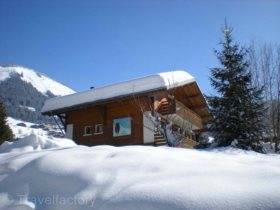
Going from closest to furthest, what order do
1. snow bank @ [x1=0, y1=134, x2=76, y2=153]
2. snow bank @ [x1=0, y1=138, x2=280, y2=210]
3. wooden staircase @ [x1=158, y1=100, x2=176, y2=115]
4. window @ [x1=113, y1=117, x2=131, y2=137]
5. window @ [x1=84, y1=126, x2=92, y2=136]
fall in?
1. snow bank @ [x1=0, y1=138, x2=280, y2=210]
2. snow bank @ [x1=0, y1=134, x2=76, y2=153]
3. wooden staircase @ [x1=158, y1=100, x2=176, y2=115]
4. window @ [x1=113, y1=117, x2=131, y2=137]
5. window @ [x1=84, y1=126, x2=92, y2=136]

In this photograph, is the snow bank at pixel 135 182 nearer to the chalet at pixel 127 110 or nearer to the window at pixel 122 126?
→ the chalet at pixel 127 110

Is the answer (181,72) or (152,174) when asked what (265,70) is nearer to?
(181,72)

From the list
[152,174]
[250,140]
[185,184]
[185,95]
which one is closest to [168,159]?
[152,174]

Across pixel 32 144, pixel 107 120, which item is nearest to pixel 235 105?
pixel 107 120

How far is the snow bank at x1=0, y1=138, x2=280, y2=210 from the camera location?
3.49 m

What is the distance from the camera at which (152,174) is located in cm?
434

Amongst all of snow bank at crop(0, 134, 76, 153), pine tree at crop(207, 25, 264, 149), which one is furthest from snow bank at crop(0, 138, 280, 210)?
pine tree at crop(207, 25, 264, 149)

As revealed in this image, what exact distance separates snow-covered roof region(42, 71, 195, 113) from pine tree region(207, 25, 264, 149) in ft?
6.58

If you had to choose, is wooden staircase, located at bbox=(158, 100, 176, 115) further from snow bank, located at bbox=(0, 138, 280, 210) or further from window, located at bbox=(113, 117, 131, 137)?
snow bank, located at bbox=(0, 138, 280, 210)

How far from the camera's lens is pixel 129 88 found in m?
18.9

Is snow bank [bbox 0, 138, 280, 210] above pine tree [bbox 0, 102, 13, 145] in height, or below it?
below

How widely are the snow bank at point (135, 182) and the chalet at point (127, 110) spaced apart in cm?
1219

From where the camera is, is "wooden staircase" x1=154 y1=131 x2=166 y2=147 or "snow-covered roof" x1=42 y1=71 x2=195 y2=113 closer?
"snow-covered roof" x1=42 y1=71 x2=195 y2=113

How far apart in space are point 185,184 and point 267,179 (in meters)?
0.82
